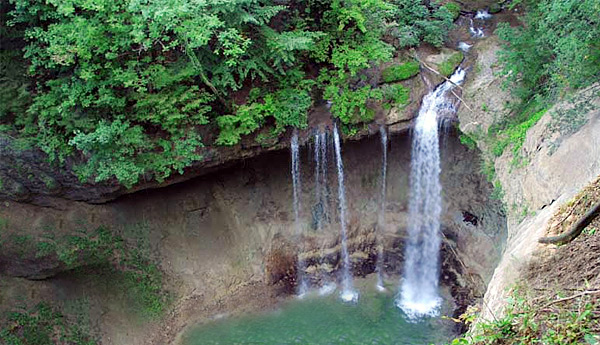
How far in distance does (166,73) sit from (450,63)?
28.7 feet

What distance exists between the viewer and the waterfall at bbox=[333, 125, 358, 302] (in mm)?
13484

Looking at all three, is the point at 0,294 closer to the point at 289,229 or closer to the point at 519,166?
the point at 289,229

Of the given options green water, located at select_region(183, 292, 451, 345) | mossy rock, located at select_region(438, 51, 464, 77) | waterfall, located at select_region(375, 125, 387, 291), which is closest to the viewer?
green water, located at select_region(183, 292, 451, 345)

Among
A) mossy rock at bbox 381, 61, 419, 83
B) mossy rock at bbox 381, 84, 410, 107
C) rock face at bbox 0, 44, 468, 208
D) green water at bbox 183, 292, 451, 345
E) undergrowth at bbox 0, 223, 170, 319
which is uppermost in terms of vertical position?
mossy rock at bbox 381, 61, 419, 83

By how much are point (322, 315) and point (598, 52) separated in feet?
31.8

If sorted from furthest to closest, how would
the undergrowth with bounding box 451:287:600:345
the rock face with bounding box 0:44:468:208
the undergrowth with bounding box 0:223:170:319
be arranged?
the undergrowth with bounding box 0:223:170:319 < the rock face with bounding box 0:44:468:208 < the undergrowth with bounding box 451:287:600:345

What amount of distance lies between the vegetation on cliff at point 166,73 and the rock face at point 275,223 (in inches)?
84.1

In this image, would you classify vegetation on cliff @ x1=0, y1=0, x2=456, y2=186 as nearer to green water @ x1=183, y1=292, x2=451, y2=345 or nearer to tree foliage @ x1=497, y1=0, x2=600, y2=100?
tree foliage @ x1=497, y1=0, x2=600, y2=100

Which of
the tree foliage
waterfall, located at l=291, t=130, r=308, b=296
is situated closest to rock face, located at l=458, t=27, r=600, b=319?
the tree foliage

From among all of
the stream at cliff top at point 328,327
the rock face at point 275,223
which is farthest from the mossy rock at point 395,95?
the stream at cliff top at point 328,327

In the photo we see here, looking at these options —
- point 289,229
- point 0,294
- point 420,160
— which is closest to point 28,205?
point 0,294

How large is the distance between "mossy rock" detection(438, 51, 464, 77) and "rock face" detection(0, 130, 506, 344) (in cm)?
216

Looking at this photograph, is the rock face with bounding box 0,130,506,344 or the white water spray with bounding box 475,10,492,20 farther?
the white water spray with bounding box 475,10,492,20

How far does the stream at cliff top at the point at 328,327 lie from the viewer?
40.6 feet
